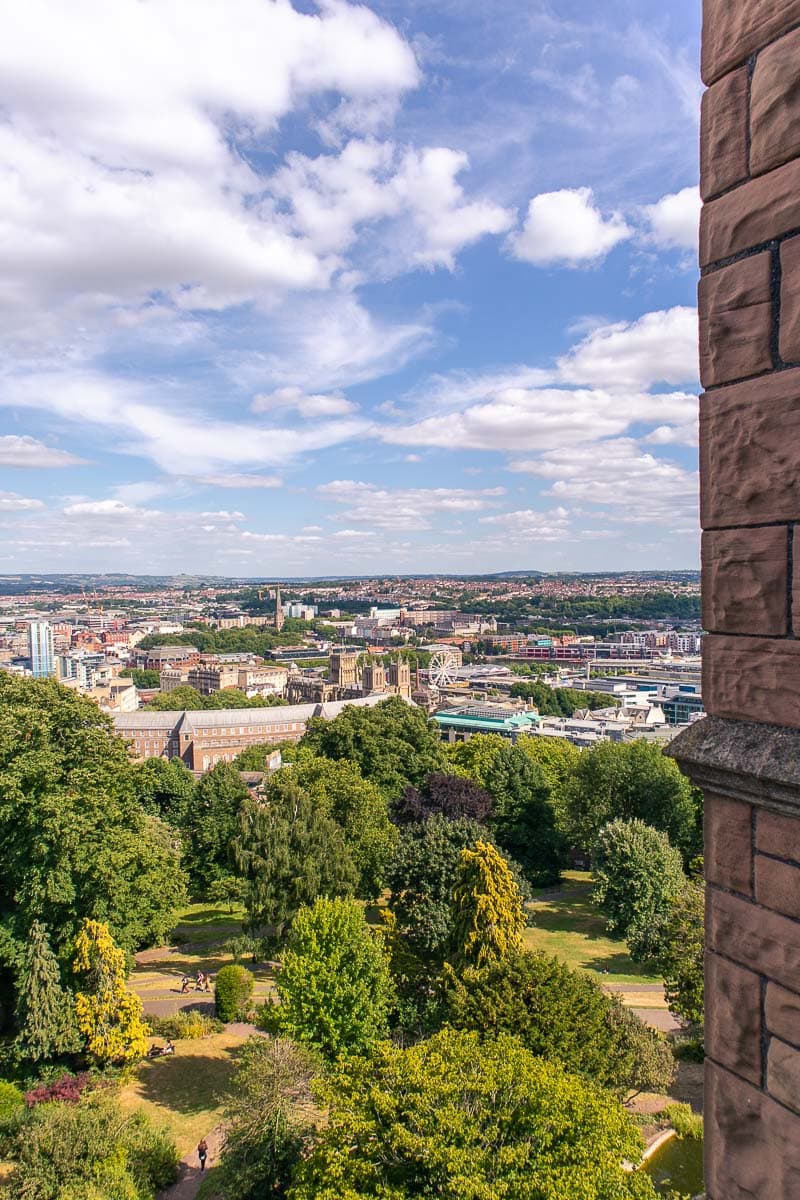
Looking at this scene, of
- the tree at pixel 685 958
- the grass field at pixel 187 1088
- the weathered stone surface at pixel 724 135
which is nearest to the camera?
the weathered stone surface at pixel 724 135

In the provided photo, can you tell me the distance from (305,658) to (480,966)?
449 ft

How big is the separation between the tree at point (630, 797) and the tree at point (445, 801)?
4.50 meters

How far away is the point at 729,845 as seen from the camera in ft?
7.86

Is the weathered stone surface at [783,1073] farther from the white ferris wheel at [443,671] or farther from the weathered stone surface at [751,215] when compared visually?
the white ferris wheel at [443,671]

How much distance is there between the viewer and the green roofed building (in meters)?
68.1

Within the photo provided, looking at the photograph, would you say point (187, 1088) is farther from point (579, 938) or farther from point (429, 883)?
point (579, 938)

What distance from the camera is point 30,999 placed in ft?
57.2

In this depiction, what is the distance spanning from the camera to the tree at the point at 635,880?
23.7 meters

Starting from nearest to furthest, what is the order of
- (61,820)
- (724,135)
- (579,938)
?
(724,135), (61,820), (579,938)

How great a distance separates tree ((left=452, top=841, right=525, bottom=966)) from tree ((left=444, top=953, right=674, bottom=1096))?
8.18 ft

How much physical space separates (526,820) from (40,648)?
115m

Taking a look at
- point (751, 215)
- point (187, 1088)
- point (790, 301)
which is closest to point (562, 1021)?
point (187, 1088)

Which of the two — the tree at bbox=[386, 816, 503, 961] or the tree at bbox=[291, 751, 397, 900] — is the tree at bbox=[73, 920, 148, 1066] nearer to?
the tree at bbox=[386, 816, 503, 961]

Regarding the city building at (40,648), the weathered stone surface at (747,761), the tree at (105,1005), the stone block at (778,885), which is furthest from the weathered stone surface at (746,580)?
the city building at (40,648)
